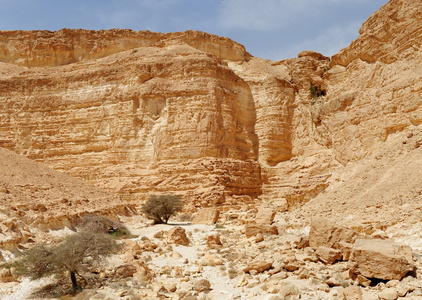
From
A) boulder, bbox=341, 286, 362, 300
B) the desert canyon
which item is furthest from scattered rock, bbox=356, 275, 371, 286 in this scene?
boulder, bbox=341, 286, 362, 300

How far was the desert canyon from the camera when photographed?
10227 millimetres

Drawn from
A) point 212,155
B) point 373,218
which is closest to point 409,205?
point 373,218

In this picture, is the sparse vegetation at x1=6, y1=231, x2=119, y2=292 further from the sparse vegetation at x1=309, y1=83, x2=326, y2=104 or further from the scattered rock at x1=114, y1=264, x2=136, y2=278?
the sparse vegetation at x1=309, y1=83, x2=326, y2=104

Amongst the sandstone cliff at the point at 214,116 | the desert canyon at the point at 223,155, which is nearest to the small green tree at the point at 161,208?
the desert canyon at the point at 223,155

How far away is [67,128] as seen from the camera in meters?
34.1

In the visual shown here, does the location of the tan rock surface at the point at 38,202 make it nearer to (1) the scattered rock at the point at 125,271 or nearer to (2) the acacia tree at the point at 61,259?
(2) the acacia tree at the point at 61,259

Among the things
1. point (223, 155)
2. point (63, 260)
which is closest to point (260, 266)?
point (63, 260)

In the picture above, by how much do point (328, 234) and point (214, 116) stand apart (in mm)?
20921

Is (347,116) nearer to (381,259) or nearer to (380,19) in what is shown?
(380,19)

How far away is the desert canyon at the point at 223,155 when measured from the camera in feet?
33.6

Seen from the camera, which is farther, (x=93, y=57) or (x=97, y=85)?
(x=93, y=57)

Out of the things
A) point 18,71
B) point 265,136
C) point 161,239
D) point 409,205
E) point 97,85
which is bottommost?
point 161,239

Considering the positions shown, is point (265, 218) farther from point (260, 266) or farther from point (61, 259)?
point (61, 259)

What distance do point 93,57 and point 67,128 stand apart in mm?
10759
